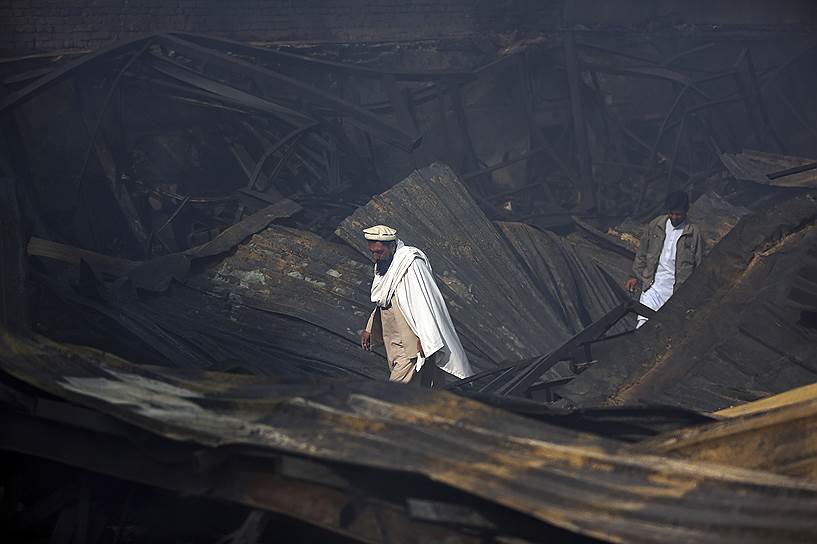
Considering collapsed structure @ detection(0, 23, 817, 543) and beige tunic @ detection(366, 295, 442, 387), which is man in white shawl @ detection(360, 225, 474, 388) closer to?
beige tunic @ detection(366, 295, 442, 387)

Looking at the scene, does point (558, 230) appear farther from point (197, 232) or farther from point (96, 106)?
point (96, 106)

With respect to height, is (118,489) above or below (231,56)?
below

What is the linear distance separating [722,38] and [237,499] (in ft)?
48.0

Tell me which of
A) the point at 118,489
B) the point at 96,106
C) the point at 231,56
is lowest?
the point at 118,489

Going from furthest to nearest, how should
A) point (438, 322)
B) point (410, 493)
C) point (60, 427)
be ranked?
point (438, 322) → point (60, 427) → point (410, 493)

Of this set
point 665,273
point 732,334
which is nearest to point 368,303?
point 665,273

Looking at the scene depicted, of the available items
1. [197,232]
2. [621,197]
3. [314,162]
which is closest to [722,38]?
[621,197]

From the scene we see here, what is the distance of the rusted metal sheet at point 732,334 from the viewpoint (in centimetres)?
527

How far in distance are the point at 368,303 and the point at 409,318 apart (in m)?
1.52

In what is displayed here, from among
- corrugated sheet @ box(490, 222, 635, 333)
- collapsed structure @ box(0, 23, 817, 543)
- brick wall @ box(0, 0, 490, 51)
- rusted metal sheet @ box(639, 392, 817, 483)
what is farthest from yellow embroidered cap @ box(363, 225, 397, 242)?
brick wall @ box(0, 0, 490, 51)

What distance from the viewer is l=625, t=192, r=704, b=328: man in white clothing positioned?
7473mm

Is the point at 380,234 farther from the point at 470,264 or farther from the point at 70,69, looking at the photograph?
the point at 70,69

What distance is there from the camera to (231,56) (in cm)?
1142

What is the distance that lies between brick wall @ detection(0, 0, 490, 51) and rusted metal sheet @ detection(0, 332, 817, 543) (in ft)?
29.0
